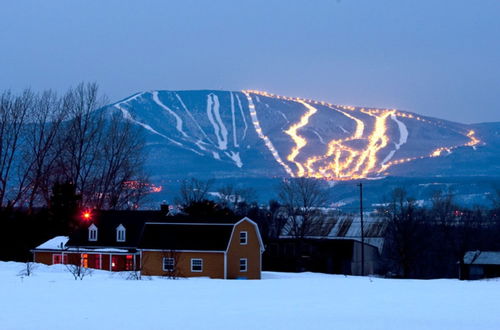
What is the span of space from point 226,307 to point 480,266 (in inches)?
1634

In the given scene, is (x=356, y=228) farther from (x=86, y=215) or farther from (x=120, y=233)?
(x=120, y=233)

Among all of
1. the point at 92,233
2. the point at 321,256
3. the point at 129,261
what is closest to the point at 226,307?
the point at 129,261

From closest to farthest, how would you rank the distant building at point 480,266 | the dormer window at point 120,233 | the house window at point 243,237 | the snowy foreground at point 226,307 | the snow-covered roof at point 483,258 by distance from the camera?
the snowy foreground at point 226,307 → the house window at point 243,237 → the dormer window at point 120,233 → the distant building at point 480,266 → the snow-covered roof at point 483,258

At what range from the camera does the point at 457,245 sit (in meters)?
73.4

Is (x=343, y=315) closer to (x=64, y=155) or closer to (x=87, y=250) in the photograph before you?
(x=87, y=250)

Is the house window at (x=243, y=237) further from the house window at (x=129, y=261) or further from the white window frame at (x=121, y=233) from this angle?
the white window frame at (x=121, y=233)

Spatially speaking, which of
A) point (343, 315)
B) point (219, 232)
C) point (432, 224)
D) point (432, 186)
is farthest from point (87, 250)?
point (432, 186)

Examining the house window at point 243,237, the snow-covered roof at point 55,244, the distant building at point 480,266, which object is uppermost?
the house window at point 243,237

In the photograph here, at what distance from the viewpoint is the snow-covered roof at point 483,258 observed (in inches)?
2290

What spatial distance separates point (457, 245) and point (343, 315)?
56.5 meters

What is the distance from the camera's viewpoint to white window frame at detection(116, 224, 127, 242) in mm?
52000

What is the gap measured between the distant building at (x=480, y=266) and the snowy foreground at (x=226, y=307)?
30.1m

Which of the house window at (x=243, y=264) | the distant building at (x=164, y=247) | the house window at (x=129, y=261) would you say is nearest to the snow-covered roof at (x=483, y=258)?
the distant building at (x=164, y=247)

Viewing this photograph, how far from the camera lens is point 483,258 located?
5897 centimetres
